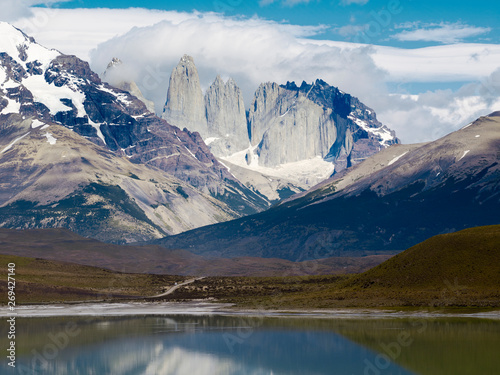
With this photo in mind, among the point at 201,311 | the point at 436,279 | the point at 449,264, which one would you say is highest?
the point at 449,264

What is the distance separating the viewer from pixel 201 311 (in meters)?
172

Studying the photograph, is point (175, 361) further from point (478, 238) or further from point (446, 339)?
point (478, 238)

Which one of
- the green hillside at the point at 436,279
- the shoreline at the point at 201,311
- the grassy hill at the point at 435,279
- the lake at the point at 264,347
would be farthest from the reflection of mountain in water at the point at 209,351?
the grassy hill at the point at 435,279

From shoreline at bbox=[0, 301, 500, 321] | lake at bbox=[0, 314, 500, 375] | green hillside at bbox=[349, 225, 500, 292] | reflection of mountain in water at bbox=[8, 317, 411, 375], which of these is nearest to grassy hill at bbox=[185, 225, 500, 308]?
green hillside at bbox=[349, 225, 500, 292]

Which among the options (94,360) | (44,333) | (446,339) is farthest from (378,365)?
(44,333)

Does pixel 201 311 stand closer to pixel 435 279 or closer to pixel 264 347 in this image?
pixel 435 279

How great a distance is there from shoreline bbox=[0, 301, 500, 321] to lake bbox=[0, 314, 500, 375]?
5962 mm

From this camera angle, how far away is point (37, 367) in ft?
309

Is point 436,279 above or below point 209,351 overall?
above

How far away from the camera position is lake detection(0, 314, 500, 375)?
9044 centimetres

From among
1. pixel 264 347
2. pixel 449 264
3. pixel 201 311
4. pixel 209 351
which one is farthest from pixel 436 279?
pixel 209 351

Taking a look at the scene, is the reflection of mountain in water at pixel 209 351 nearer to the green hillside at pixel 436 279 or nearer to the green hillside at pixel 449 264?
the green hillside at pixel 436 279

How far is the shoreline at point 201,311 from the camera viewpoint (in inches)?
5468

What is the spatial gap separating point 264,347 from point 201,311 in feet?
218
